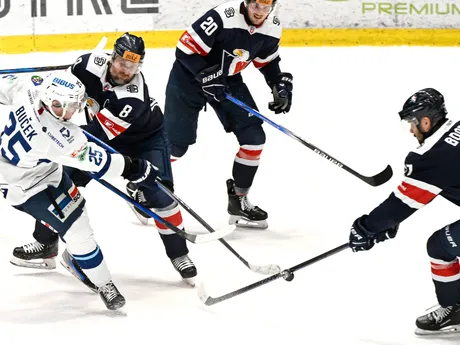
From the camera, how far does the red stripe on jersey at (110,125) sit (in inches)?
168

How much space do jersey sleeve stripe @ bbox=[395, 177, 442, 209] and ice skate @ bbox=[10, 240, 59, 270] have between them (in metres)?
1.77

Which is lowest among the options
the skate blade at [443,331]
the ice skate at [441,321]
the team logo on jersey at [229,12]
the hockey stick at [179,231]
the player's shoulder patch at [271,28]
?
the skate blade at [443,331]

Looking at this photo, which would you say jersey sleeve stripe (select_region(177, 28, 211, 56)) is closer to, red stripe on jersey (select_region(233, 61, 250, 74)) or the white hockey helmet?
→ red stripe on jersey (select_region(233, 61, 250, 74))

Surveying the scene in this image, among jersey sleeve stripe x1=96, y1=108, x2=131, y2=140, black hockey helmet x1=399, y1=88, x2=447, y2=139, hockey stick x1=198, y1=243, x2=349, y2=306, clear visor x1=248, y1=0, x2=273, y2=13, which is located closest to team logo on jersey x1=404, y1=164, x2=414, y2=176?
black hockey helmet x1=399, y1=88, x2=447, y2=139

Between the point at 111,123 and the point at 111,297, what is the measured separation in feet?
2.74

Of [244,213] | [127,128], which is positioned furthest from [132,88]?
[244,213]

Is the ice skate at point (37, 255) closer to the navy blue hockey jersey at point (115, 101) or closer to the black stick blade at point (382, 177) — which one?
the navy blue hockey jersey at point (115, 101)

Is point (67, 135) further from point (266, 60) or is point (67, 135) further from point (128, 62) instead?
point (266, 60)

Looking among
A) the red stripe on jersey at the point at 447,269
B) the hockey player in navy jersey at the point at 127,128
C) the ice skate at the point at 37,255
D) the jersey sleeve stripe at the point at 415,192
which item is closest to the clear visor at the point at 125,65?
the hockey player in navy jersey at the point at 127,128

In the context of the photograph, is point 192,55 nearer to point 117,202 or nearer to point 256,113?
point 256,113

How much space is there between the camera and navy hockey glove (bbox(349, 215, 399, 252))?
3.58 m

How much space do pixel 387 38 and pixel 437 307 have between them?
13.1ft

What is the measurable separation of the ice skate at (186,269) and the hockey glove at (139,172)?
0.51 m

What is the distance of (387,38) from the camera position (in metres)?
7.35
